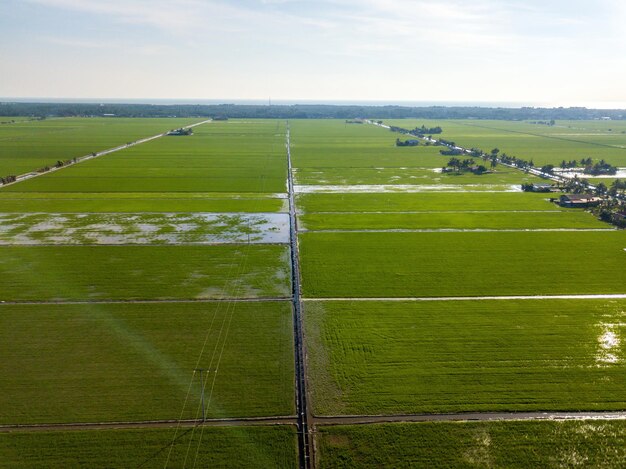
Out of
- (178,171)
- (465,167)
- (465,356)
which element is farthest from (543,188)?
(178,171)

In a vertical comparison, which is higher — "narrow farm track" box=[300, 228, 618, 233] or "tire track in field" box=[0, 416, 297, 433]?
"narrow farm track" box=[300, 228, 618, 233]

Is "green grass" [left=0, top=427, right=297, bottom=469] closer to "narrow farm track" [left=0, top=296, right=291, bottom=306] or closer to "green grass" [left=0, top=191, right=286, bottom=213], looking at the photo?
"narrow farm track" [left=0, top=296, right=291, bottom=306]

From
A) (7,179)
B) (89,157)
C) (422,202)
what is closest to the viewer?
(422,202)

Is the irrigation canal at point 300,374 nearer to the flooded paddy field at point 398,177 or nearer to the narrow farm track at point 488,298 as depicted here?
the narrow farm track at point 488,298

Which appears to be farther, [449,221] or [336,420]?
[449,221]

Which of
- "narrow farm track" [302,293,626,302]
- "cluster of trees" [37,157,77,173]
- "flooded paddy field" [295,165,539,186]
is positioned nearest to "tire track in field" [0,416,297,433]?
"narrow farm track" [302,293,626,302]

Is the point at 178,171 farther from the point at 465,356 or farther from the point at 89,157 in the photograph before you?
the point at 465,356

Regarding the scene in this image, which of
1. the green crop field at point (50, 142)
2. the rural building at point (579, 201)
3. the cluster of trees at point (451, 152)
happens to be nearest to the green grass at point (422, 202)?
the rural building at point (579, 201)
